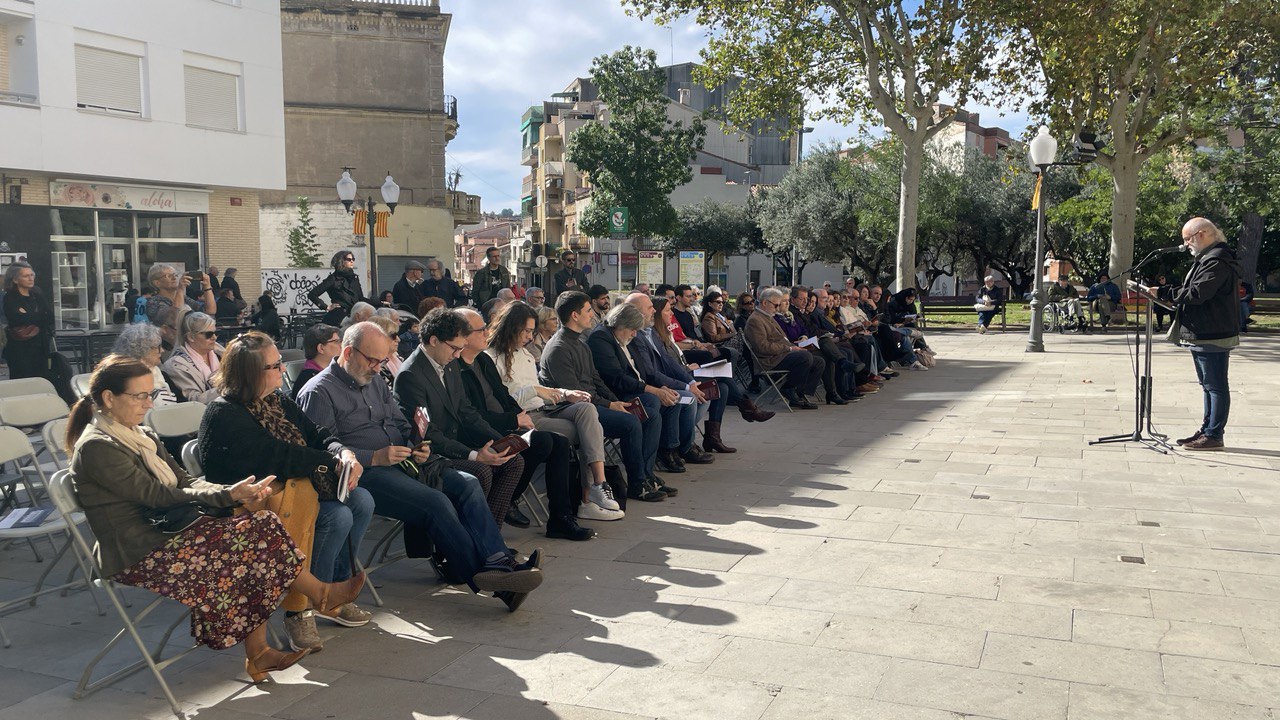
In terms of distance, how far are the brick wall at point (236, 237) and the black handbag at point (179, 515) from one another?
72.5ft

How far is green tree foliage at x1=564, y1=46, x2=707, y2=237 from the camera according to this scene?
46812 mm

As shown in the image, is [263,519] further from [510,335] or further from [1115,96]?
[1115,96]

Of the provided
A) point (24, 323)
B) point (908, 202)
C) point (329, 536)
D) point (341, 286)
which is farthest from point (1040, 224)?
point (329, 536)

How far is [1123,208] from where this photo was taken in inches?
954

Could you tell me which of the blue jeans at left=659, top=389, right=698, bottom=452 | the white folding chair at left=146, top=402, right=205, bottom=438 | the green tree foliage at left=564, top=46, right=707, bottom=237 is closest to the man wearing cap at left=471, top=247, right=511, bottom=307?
the blue jeans at left=659, top=389, right=698, bottom=452

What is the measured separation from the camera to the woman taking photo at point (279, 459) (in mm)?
4449

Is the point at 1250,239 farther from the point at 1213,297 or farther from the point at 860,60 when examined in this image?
the point at 1213,297

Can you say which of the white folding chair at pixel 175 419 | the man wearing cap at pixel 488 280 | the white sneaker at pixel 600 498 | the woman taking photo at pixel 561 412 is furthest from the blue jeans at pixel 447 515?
the man wearing cap at pixel 488 280

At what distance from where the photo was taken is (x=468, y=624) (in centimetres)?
494

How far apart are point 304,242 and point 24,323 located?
28.8 metres

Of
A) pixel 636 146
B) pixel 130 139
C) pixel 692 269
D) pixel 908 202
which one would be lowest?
pixel 692 269

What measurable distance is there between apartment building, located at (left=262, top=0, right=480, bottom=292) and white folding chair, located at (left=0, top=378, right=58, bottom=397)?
33113 millimetres

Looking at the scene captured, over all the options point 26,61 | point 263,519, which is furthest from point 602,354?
point 26,61

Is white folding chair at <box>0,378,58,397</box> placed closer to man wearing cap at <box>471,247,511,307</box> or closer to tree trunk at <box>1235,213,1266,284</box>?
man wearing cap at <box>471,247,511,307</box>
